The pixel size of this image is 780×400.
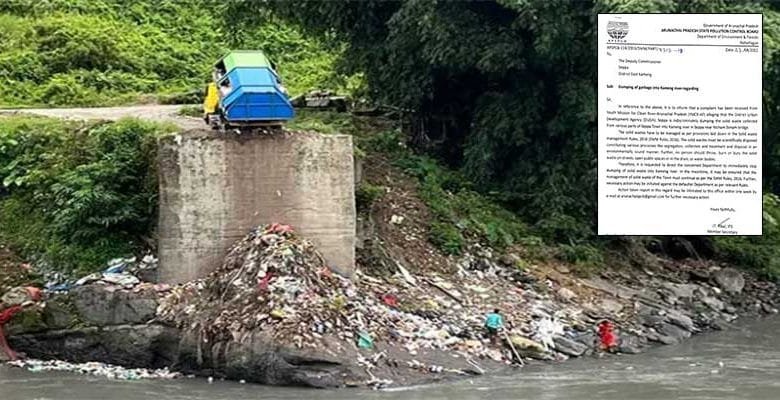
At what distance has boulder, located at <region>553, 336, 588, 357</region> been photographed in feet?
42.8

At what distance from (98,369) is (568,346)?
15.8 feet

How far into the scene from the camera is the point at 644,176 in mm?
6836

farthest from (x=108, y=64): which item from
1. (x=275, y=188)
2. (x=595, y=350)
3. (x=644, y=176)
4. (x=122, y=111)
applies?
(x=644, y=176)

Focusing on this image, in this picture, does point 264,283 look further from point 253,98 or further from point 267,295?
point 253,98

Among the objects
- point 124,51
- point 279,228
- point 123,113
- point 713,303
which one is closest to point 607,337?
point 713,303

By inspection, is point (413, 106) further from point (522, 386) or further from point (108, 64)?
point (108, 64)

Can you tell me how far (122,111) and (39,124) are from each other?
316 centimetres

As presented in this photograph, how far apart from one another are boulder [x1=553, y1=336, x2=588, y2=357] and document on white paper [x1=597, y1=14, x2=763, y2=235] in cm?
625

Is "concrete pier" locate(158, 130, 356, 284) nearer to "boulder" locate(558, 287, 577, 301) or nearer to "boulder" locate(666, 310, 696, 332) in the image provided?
"boulder" locate(558, 287, 577, 301)

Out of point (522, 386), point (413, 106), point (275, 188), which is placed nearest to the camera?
point (522, 386)

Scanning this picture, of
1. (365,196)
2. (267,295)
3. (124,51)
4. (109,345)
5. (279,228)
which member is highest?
(124,51)

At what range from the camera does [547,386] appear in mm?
11477

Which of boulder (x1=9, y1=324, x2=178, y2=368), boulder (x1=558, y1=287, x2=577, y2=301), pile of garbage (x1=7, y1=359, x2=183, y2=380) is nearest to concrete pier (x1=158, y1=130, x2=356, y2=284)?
boulder (x1=9, y1=324, x2=178, y2=368)

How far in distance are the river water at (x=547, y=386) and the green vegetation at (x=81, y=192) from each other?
1963 millimetres
